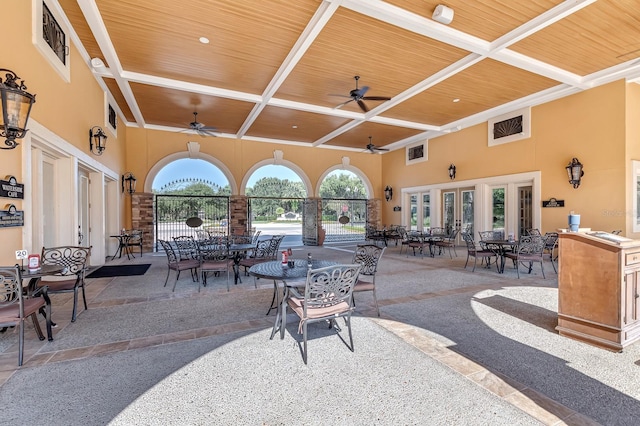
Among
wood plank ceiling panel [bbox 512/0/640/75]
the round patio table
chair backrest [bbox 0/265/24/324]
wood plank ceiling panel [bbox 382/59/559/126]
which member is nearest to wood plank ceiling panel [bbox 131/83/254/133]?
wood plank ceiling panel [bbox 382/59/559/126]

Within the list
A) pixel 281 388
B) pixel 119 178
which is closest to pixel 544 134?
pixel 281 388

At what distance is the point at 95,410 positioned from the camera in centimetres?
187

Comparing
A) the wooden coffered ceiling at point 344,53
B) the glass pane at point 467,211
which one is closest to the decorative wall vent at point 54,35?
the wooden coffered ceiling at point 344,53

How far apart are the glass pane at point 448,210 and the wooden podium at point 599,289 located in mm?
7939

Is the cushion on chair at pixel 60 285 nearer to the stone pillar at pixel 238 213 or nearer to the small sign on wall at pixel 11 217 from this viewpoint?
the small sign on wall at pixel 11 217

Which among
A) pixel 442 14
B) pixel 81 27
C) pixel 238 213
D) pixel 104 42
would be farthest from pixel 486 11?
pixel 238 213

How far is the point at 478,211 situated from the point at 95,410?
32.8 ft

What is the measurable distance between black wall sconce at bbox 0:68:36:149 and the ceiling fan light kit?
503cm

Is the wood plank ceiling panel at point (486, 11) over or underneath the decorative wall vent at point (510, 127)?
over

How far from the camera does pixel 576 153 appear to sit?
6.95m

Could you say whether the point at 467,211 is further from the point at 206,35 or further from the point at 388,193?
the point at 206,35

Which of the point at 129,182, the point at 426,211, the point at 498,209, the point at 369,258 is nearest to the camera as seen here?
the point at 369,258

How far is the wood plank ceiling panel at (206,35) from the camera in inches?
169

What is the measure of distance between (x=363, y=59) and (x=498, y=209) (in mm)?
6354
